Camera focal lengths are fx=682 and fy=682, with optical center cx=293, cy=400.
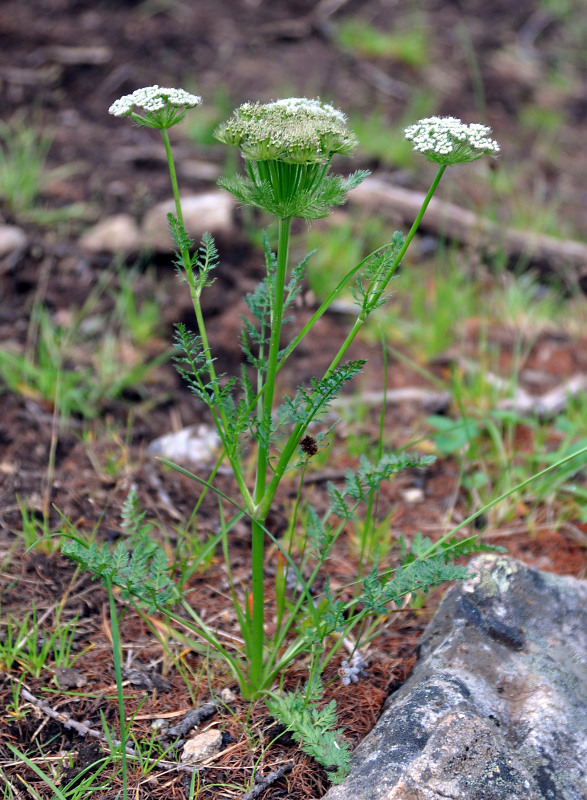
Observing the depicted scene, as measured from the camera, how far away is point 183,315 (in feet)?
10.8

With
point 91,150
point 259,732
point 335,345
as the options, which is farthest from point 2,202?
point 259,732

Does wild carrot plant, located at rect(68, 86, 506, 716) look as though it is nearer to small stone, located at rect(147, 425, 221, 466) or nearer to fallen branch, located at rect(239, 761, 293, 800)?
fallen branch, located at rect(239, 761, 293, 800)

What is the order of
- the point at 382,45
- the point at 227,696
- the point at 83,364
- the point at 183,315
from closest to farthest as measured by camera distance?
the point at 227,696 → the point at 83,364 → the point at 183,315 → the point at 382,45

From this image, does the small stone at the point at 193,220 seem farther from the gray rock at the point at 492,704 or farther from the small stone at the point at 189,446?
the gray rock at the point at 492,704

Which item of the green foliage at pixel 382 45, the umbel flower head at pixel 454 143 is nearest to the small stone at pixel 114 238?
the umbel flower head at pixel 454 143

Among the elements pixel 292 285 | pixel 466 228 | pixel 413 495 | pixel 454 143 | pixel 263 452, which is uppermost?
pixel 454 143

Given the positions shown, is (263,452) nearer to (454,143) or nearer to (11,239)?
(454,143)

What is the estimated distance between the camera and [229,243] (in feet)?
12.0

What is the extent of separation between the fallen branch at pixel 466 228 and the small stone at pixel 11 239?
1.93 meters

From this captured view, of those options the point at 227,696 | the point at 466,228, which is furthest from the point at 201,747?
the point at 466,228

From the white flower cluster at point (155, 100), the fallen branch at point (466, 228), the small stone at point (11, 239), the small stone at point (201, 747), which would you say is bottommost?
the small stone at point (201, 747)

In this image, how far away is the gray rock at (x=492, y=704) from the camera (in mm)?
1401

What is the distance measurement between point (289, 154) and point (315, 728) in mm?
1215

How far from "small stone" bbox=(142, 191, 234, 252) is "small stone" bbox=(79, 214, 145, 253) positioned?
2.3 inches
